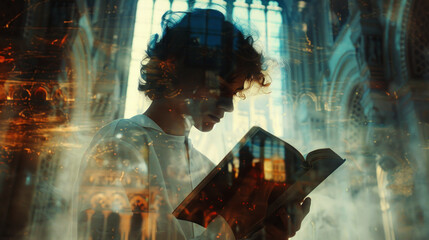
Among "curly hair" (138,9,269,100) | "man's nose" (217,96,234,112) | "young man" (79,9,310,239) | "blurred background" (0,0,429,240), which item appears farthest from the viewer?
"blurred background" (0,0,429,240)

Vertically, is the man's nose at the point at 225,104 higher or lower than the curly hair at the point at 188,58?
lower

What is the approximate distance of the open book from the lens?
89 centimetres

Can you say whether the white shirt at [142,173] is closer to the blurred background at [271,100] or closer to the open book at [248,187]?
the open book at [248,187]

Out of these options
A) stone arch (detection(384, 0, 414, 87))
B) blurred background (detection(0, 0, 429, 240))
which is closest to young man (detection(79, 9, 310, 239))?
blurred background (detection(0, 0, 429, 240))

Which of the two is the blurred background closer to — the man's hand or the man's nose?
the man's nose

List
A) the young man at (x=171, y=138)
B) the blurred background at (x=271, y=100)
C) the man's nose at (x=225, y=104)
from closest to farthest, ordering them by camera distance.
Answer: the young man at (x=171, y=138) → the man's nose at (x=225, y=104) → the blurred background at (x=271, y=100)

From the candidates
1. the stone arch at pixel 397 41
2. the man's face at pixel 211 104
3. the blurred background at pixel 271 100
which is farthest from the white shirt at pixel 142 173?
the stone arch at pixel 397 41

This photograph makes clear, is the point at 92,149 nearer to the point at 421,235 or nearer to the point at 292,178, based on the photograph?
the point at 292,178

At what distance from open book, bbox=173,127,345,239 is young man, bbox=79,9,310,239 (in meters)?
0.03

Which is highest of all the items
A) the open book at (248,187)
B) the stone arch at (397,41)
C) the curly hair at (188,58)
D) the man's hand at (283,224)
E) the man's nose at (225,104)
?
the stone arch at (397,41)

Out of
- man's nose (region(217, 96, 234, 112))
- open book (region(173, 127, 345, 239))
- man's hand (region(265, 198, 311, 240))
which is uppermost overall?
man's nose (region(217, 96, 234, 112))

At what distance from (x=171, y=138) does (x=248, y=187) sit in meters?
0.45

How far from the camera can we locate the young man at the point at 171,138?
1.07 m

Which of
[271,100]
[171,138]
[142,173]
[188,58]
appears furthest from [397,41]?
[142,173]
